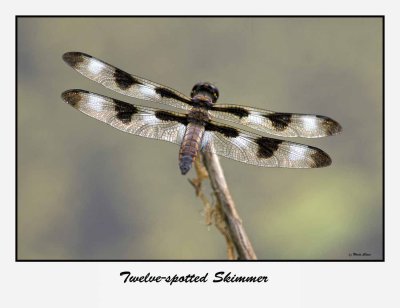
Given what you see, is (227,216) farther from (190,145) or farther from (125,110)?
(125,110)

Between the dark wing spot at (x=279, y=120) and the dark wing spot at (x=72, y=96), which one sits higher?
the dark wing spot at (x=72, y=96)

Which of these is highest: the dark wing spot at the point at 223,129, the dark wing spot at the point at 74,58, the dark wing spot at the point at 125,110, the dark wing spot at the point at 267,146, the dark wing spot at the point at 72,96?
the dark wing spot at the point at 74,58

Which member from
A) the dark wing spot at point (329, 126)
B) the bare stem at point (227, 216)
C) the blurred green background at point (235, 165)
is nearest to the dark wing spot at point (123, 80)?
the bare stem at point (227, 216)

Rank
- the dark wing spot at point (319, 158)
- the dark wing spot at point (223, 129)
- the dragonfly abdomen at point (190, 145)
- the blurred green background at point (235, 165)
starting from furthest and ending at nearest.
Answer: the blurred green background at point (235, 165) → the dark wing spot at point (223, 129) → the dark wing spot at point (319, 158) → the dragonfly abdomen at point (190, 145)

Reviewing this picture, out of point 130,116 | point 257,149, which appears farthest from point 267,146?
point 130,116

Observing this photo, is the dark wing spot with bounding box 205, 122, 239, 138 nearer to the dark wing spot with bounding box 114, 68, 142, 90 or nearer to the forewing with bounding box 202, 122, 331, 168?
the forewing with bounding box 202, 122, 331, 168

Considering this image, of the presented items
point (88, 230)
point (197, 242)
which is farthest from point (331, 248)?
point (88, 230)

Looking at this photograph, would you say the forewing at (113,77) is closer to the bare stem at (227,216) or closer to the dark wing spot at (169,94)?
the dark wing spot at (169,94)
